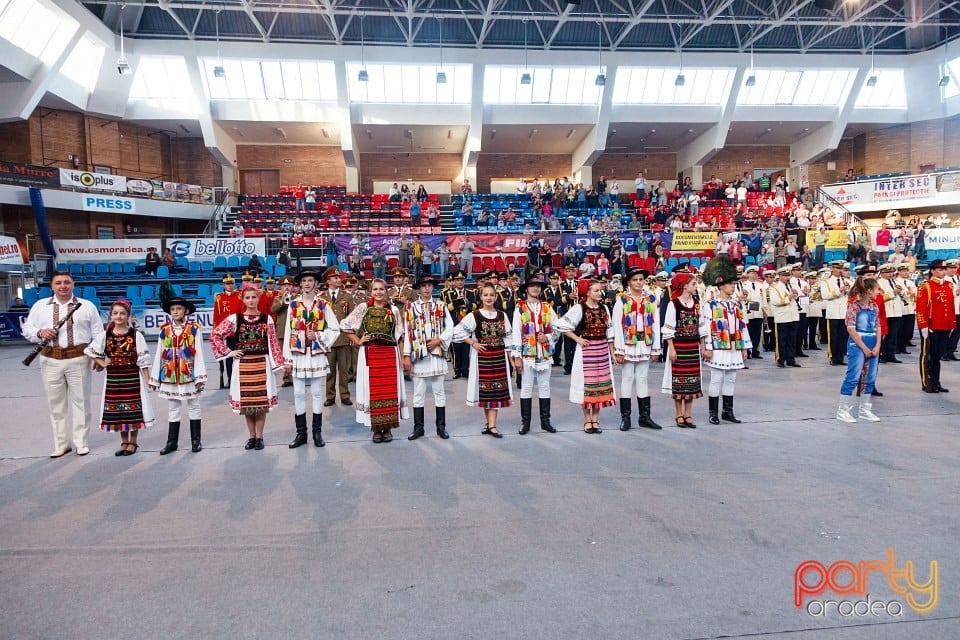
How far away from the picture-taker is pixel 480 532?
379 centimetres

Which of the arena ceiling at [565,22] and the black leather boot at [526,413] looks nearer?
the black leather boot at [526,413]

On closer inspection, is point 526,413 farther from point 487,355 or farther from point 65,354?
point 65,354

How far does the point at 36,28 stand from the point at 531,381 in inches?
850

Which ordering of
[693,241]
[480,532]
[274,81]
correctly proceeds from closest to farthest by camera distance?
[480,532], [693,241], [274,81]

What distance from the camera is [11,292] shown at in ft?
54.9

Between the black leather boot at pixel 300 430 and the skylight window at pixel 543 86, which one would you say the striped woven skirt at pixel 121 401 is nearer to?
the black leather boot at pixel 300 430

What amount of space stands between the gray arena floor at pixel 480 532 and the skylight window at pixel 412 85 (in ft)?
69.2

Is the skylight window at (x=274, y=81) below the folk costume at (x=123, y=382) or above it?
above

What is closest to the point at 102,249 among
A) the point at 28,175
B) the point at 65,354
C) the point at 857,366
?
the point at 28,175

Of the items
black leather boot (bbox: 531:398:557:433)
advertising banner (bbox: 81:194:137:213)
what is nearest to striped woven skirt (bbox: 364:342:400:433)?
black leather boot (bbox: 531:398:557:433)

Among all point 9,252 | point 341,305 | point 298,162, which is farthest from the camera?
point 298,162

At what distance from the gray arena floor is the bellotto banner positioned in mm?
17043

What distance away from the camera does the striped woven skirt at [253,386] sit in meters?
5.64

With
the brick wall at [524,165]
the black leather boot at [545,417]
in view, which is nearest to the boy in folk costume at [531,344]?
the black leather boot at [545,417]
